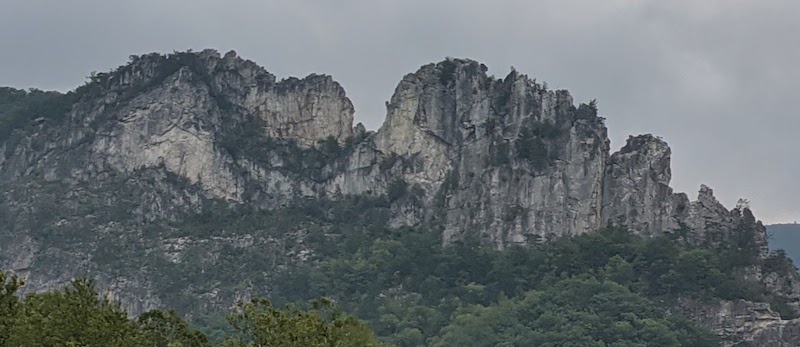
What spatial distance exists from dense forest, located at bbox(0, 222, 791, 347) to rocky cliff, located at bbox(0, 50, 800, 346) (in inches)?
80.3

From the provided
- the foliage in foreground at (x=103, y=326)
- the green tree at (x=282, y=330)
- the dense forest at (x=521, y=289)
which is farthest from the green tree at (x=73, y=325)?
the dense forest at (x=521, y=289)

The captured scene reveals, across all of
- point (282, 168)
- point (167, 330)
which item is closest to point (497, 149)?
point (282, 168)

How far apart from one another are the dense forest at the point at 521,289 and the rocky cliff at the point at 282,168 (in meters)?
2.04

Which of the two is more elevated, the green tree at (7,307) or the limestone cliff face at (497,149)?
the limestone cliff face at (497,149)

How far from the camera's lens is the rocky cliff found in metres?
94.4

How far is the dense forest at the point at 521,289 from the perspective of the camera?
272 feet

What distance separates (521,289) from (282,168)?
17.7m

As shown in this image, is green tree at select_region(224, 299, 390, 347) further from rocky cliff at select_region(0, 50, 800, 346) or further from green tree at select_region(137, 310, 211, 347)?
rocky cliff at select_region(0, 50, 800, 346)

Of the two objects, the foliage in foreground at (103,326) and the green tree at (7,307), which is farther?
the foliage in foreground at (103,326)

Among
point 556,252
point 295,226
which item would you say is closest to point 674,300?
point 556,252

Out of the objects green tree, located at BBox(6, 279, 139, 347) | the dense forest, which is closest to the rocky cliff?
the dense forest

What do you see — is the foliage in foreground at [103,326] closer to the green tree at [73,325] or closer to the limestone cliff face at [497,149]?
the green tree at [73,325]

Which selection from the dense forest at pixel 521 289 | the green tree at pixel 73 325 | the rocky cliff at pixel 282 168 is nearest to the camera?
the green tree at pixel 73 325

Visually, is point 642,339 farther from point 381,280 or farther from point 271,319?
point 271,319
